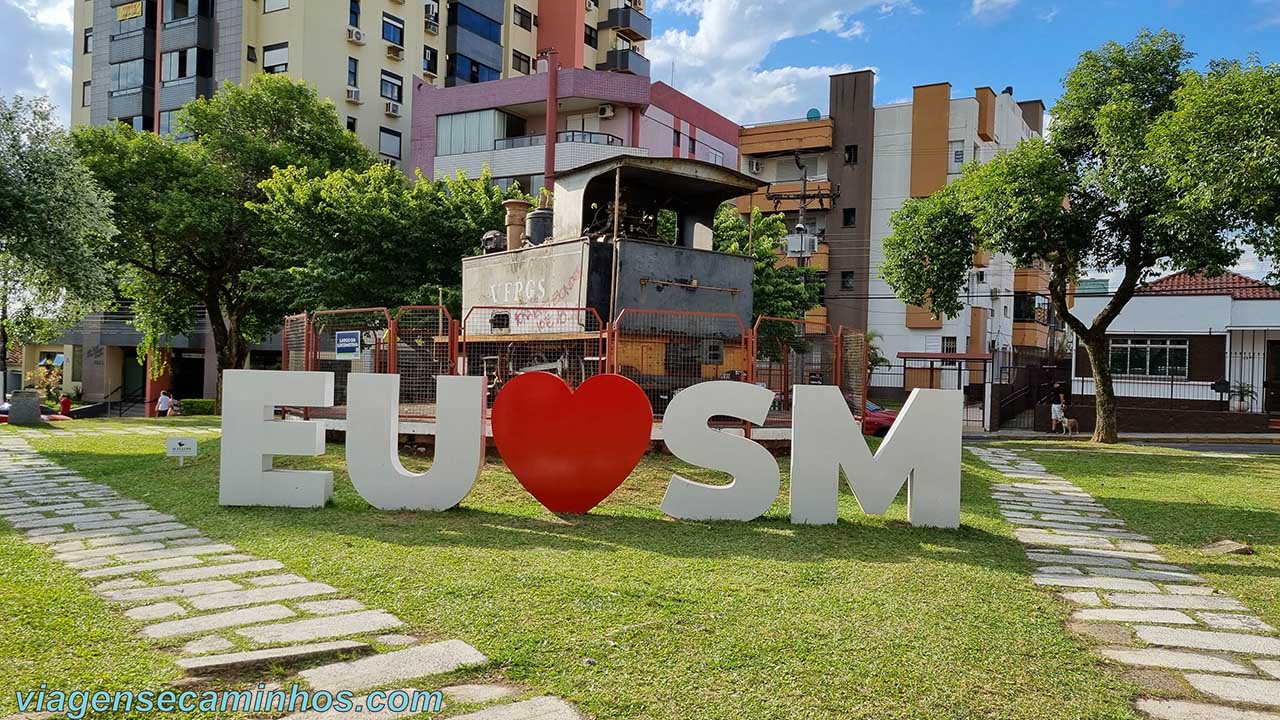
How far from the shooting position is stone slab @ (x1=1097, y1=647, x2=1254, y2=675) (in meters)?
4.71

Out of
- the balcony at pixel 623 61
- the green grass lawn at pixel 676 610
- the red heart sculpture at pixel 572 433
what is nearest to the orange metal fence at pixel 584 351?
the red heart sculpture at pixel 572 433

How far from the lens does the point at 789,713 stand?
385 centimetres

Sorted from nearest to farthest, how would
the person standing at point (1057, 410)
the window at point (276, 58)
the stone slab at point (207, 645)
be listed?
the stone slab at point (207, 645) → the person standing at point (1057, 410) → the window at point (276, 58)

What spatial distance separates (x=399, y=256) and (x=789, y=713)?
1923cm

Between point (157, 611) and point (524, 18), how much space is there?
45.9m

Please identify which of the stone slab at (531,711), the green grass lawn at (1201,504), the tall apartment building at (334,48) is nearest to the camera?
the stone slab at (531,711)

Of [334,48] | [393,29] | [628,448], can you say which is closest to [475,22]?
[393,29]

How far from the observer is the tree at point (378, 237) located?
21156mm

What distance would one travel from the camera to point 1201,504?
433 inches

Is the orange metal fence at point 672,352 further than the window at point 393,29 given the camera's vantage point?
No

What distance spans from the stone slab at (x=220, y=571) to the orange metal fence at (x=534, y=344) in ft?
18.8

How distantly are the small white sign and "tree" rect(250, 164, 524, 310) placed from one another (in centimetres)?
857

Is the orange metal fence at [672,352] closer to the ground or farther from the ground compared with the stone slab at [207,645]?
farther from the ground

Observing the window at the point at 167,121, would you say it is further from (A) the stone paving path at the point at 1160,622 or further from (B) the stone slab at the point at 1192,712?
(B) the stone slab at the point at 1192,712
